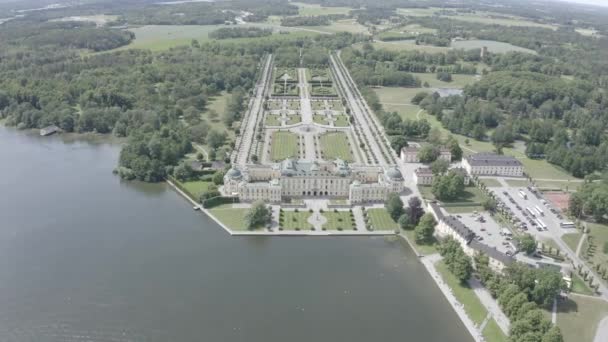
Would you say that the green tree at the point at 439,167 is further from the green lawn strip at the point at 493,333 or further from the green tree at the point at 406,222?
the green lawn strip at the point at 493,333

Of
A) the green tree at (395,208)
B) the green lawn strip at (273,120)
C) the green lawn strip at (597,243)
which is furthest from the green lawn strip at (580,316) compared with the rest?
the green lawn strip at (273,120)

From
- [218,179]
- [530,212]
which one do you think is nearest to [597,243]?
[530,212]

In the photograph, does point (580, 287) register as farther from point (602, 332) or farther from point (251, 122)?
point (251, 122)

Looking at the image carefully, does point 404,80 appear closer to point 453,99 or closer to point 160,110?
point 453,99

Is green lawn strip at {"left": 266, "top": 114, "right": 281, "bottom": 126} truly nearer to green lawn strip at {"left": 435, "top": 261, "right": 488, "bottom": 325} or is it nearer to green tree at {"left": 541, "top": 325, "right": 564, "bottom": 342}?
green lawn strip at {"left": 435, "top": 261, "right": 488, "bottom": 325}

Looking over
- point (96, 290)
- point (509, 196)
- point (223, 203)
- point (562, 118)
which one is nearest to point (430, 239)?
point (509, 196)

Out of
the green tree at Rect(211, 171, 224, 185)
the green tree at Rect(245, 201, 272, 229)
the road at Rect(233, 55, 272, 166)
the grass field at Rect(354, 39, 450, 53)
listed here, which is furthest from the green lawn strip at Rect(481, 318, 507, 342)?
the grass field at Rect(354, 39, 450, 53)

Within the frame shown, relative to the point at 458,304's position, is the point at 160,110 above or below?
above

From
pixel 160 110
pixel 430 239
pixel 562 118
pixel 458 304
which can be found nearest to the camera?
pixel 458 304
